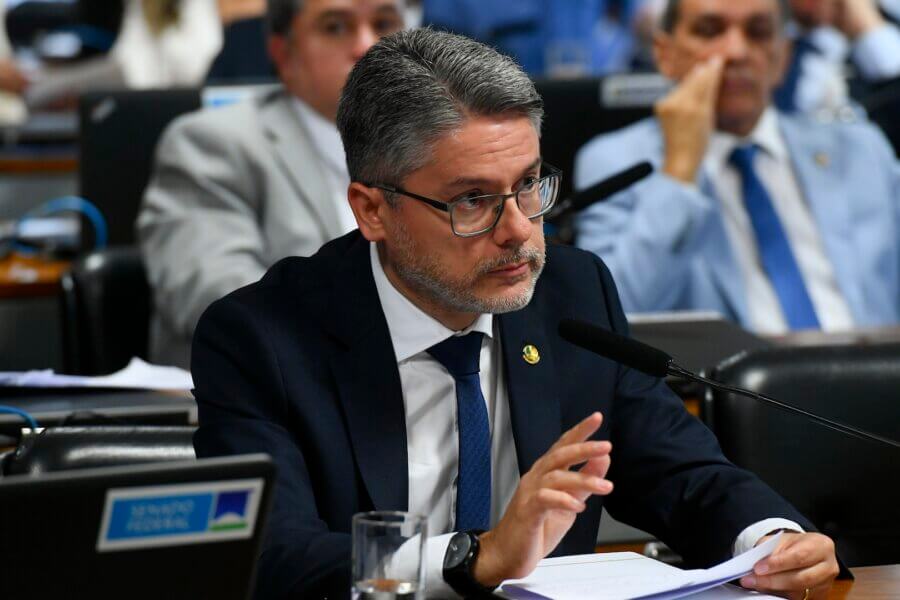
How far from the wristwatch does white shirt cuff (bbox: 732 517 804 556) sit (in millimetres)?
360

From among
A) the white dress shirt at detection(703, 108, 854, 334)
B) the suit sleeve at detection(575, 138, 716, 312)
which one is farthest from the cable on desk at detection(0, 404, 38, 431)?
the white dress shirt at detection(703, 108, 854, 334)

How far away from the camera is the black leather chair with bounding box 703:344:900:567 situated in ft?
6.02

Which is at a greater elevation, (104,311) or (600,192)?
(600,192)

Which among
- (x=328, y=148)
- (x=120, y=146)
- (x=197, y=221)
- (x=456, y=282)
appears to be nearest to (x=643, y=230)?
(x=328, y=148)

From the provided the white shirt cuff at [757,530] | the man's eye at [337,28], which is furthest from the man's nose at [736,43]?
the white shirt cuff at [757,530]

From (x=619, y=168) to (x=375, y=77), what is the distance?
1769mm

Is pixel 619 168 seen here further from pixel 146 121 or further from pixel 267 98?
pixel 146 121

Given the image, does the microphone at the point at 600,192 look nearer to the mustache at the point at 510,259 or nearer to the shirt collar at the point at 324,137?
the mustache at the point at 510,259

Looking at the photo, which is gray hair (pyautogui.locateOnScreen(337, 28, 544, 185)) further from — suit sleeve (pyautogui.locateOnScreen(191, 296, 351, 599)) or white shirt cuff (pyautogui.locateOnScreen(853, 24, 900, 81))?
white shirt cuff (pyautogui.locateOnScreen(853, 24, 900, 81))

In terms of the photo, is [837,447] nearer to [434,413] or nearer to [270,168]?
[434,413]

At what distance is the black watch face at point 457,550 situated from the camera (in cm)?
136

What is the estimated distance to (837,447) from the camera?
186 centimetres

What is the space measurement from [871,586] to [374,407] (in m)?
0.58

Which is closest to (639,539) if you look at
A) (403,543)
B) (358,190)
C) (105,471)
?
(358,190)
